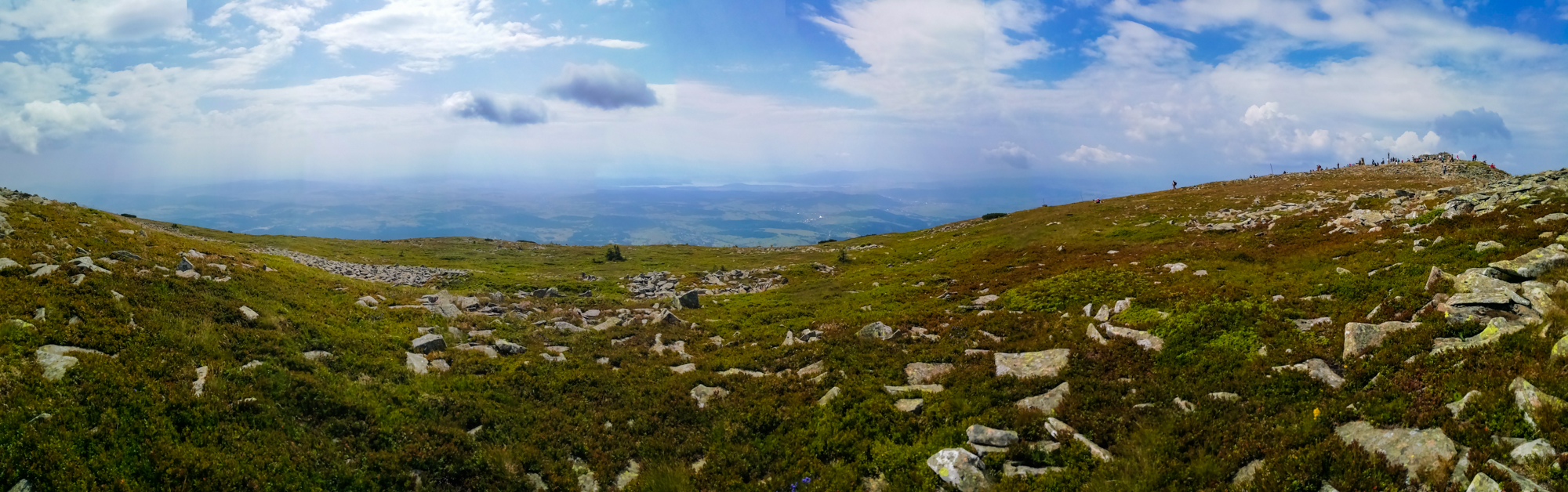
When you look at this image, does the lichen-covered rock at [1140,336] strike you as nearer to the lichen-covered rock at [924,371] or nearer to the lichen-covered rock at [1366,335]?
the lichen-covered rock at [1366,335]

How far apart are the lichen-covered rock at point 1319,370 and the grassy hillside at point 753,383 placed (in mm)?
261

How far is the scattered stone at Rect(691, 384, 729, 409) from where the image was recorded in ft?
55.7

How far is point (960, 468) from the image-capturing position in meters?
11.2

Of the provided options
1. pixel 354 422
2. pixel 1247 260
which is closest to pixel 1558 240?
pixel 1247 260

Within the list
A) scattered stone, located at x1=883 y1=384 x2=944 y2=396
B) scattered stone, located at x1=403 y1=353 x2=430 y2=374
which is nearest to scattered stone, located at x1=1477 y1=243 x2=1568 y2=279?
scattered stone, located at x1=883 y1=384 x2=944 y2=396

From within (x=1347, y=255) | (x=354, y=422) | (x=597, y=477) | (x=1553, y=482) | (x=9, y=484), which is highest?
(x=1347, y=255)

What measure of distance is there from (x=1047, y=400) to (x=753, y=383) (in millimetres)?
8543

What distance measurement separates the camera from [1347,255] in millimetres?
22422

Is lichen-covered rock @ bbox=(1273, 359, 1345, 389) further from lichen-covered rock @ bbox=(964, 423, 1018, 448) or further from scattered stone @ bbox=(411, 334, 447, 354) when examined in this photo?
scattered stone @ bbox=(411, 334, 447, 354)

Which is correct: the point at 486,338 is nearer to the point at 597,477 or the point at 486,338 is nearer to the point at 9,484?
the point at 597,477

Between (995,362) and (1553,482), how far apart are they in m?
10.6

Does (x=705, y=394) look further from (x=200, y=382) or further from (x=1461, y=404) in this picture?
(x=1461, y=404)

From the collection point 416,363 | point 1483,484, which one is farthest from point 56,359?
point 1483,484

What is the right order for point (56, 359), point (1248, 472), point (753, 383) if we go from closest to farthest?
point (1248, 472)
point (56, 359)
point (753, 383)
